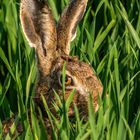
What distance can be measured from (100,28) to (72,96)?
5.30 feet

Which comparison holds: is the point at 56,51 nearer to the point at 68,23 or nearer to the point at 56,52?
the point at 56,52

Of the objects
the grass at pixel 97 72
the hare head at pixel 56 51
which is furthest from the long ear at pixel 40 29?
the grass at pixel 97 72

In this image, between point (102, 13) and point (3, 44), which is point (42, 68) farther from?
point (102, 13)

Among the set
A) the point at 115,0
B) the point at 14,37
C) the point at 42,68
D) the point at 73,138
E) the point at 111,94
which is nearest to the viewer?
the point at 73,138

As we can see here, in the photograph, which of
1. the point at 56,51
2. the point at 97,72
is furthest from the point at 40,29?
the point at 97,72

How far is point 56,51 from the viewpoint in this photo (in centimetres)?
411

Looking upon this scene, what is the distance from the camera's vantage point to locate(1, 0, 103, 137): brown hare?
12.4 feet

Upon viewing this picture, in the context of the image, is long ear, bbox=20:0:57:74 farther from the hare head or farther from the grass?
the grass

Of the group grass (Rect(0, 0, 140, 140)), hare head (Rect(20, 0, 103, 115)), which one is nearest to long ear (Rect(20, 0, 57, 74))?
hare head (Rect(20, 0, 103, 115))

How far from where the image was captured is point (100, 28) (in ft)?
16.5

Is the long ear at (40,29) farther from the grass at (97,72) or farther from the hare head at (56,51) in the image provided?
the grass at (97,72)

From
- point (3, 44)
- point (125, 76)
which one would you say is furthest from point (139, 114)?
point (3, 44)

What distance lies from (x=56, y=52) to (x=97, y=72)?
252mm

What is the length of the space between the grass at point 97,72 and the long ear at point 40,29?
0.11 metres
